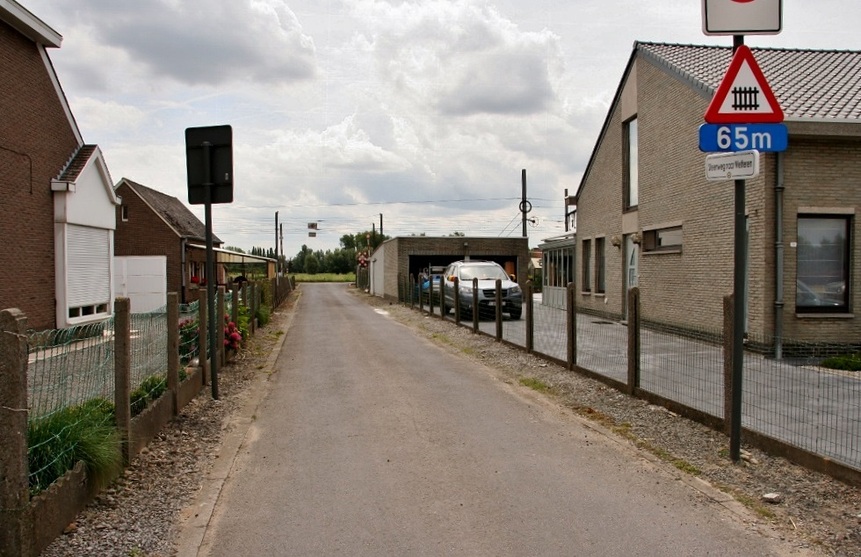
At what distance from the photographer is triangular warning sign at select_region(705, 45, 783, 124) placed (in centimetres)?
565

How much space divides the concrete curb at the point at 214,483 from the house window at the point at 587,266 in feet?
53.3

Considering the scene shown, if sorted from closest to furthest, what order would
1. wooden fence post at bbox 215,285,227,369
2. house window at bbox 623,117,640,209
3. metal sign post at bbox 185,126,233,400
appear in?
metal sign post at bbox 185,126,233,400, wooden fence post at bbox 215,285,227,369, house window at bbox 623,117,640,209

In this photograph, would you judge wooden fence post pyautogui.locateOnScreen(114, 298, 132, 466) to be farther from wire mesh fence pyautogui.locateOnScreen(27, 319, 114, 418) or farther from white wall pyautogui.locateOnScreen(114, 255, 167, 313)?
white wall pyautogui.locateOnScreen(114, 255, 167, 313)

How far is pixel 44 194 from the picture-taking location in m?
16.8

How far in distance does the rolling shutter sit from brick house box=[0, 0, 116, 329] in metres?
0.03

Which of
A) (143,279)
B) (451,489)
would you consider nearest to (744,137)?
(451,489)

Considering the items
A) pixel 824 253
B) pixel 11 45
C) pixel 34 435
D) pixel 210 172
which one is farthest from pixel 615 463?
pixel 11 45

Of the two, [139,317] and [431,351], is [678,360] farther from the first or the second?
[431,351]

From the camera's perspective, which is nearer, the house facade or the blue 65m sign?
the blue 65m sign

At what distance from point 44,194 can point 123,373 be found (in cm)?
1331

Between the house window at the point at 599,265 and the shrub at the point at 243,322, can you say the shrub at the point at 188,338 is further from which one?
the house window at the point at 599,265

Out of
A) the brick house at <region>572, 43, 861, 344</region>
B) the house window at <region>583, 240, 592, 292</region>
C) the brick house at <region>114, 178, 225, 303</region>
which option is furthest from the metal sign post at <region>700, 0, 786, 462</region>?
the brick house at <region>114, 178, 225, 303</region>

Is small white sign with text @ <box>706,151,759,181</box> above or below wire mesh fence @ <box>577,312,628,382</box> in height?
above

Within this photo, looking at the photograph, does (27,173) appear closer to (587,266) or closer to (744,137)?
Answer: (744,137)
